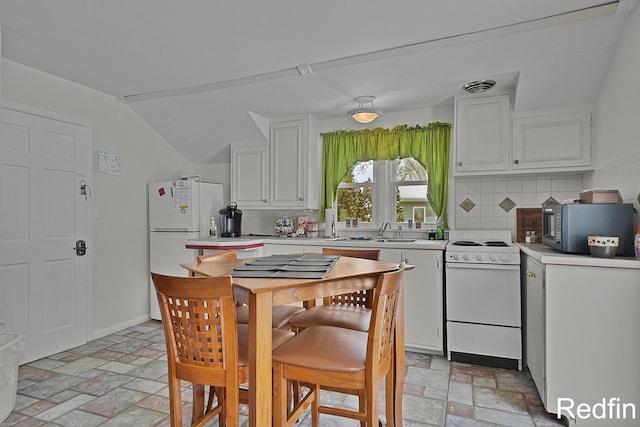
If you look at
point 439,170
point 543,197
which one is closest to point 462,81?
point 439,170

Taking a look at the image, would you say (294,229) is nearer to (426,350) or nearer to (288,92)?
(288,92)

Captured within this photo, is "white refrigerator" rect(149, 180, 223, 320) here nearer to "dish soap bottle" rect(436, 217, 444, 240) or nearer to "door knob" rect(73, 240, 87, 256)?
"door knob" rect(73, 240, 87, 256)

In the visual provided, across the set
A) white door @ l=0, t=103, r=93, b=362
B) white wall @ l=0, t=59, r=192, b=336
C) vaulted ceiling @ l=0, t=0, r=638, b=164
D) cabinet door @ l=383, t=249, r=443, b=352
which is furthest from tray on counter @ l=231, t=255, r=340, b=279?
white wall @ l=0, t=59, r=192, b=336

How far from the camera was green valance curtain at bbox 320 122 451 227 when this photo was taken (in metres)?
3.67

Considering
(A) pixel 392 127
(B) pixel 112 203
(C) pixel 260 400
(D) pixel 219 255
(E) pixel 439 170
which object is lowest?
(C) pixel 260 400

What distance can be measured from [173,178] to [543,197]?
3.94 meters

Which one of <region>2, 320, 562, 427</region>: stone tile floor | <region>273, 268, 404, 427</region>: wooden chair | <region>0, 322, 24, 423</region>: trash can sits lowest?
<region>2, 320, 562, 427</region>: stone tile floor

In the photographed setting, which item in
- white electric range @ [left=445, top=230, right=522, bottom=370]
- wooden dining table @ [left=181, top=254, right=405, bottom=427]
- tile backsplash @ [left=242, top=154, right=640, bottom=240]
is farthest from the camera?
tile backsplash @ [left=242, top=154, right=640, bottom=240]

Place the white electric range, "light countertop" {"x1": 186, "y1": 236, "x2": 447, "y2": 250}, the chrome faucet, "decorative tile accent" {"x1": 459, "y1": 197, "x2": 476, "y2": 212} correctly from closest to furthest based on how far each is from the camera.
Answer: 1. the white electric range
2. "light countertop" {"x1": 186, "y1": 236, "x2": 447, "y2": 250}
3. "decorative tile accent" {"x1": 459, "y1": 197, "x2": 476, "y2": 212}
4. the chrome faucet

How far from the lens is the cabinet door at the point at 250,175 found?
419 cm

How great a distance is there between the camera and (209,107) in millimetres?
3857

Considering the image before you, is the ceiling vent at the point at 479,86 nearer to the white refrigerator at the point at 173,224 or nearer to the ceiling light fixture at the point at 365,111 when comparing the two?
the ceiling light fixture at the point at 365,111

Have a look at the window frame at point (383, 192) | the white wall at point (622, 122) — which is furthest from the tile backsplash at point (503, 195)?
the window frame at point (383, 192)

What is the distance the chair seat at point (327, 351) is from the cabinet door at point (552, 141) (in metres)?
2.38
